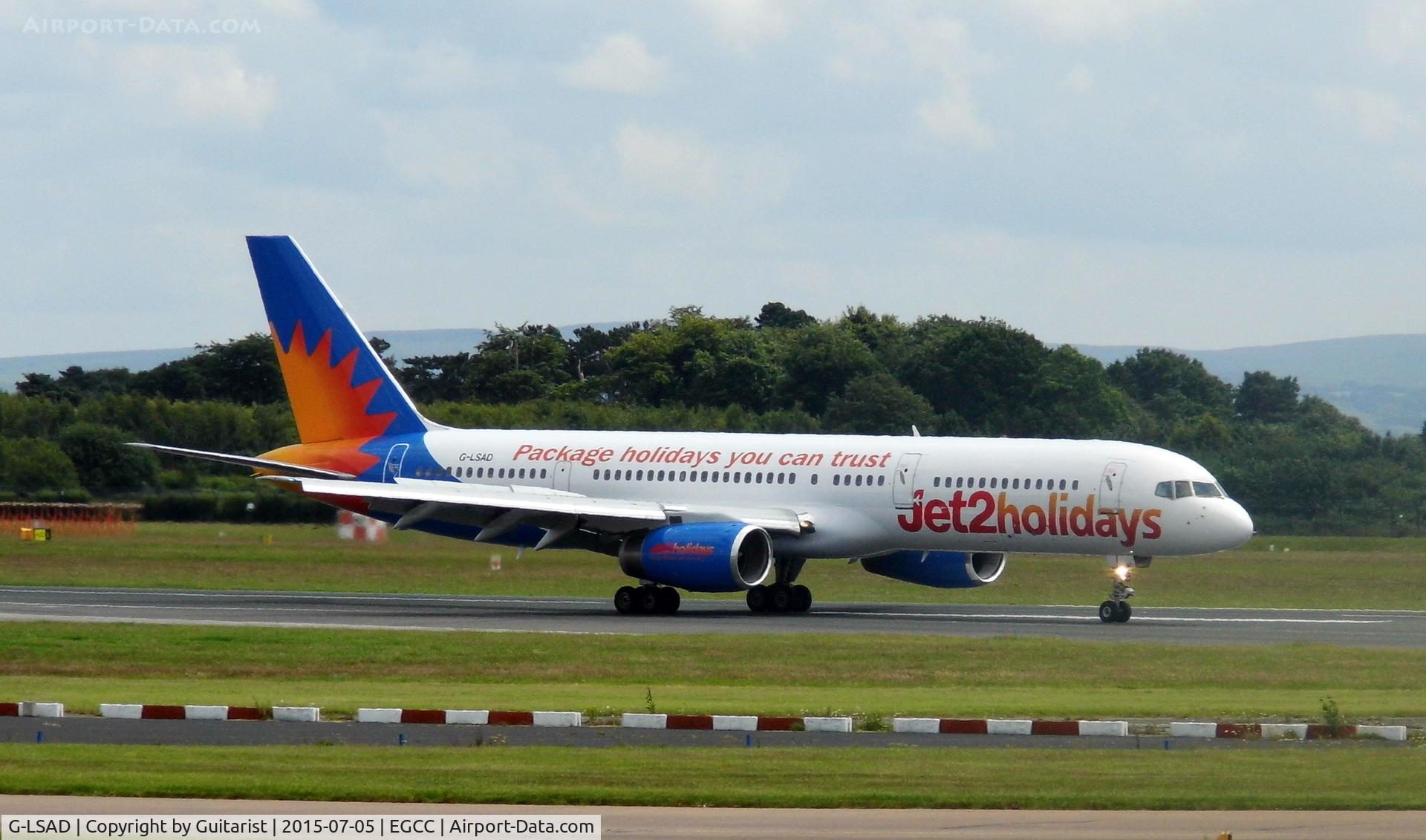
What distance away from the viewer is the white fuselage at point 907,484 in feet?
125

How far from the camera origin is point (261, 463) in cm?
4281

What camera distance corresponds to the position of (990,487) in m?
38.8

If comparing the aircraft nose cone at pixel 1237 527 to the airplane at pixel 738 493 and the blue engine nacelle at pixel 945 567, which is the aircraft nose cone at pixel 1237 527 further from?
the blue engine nacelle at pixel 945 567

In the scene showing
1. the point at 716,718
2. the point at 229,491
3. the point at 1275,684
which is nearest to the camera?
the point at 716,718

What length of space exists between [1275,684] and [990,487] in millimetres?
12697

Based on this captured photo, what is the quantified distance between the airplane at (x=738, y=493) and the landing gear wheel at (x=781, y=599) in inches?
1.2

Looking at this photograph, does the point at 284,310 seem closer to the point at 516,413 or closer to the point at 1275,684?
the point at 516,413

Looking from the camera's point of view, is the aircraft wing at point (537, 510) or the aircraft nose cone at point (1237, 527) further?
the aircraft wing at point (537, 510)

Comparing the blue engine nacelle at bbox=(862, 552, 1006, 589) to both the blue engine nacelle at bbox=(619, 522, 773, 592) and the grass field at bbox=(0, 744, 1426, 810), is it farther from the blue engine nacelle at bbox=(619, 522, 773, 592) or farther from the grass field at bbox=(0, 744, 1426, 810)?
the grass field at bbox=(0, 744, 1426, 810)

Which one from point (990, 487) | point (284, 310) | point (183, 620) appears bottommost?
point (183, 620)

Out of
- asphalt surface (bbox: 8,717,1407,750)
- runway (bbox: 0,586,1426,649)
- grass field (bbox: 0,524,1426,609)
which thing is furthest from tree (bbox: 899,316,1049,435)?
asphalt surface (bbox: 8,717,1407,750)

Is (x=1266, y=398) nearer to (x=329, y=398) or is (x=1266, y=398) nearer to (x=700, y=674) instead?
(x=329, y=398)

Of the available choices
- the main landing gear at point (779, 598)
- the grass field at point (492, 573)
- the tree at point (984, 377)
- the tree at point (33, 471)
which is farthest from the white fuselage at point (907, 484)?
the tree at point (984, 377)

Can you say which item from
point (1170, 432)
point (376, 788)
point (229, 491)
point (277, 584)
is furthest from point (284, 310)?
point (1170, 432)
